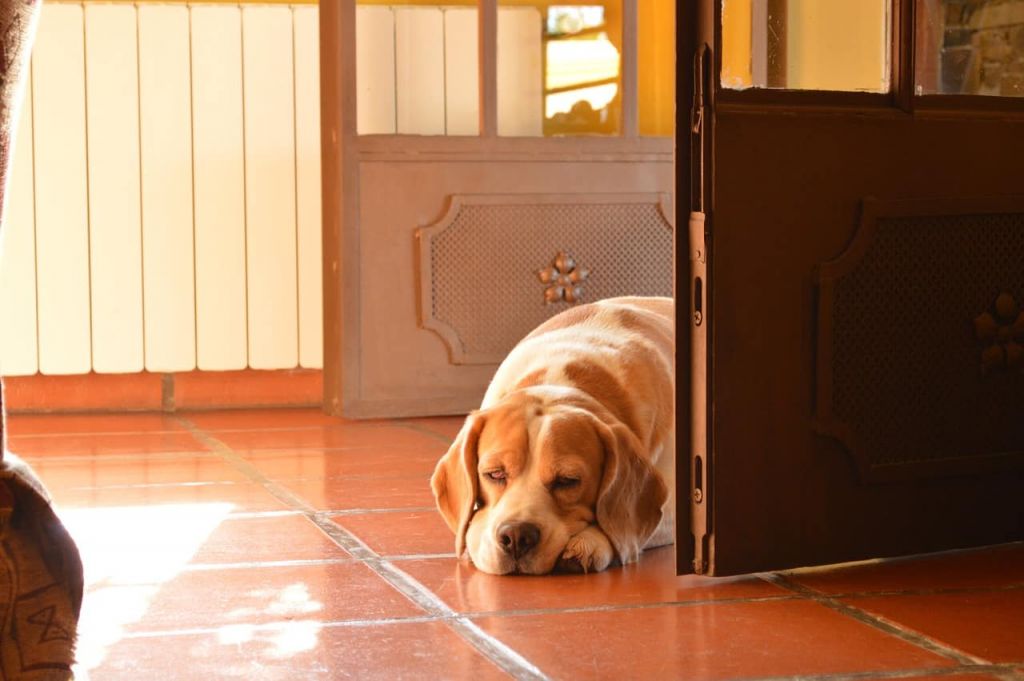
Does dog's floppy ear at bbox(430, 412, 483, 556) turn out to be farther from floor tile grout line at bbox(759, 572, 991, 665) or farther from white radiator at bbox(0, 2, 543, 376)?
white radiator at bbox(0, 2, 543, 376)

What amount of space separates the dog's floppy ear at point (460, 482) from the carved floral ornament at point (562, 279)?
2283mm

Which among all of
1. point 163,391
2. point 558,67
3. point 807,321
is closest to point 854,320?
point 807,321

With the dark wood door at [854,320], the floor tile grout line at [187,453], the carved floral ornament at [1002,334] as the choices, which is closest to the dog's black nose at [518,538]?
the dark wood door at [854,320]

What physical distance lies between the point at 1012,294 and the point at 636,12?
8.27ft

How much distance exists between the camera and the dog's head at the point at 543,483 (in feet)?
8.91

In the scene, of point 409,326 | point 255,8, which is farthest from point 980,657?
point 255,8

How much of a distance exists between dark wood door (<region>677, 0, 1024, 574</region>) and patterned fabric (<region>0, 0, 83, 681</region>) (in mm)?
1136

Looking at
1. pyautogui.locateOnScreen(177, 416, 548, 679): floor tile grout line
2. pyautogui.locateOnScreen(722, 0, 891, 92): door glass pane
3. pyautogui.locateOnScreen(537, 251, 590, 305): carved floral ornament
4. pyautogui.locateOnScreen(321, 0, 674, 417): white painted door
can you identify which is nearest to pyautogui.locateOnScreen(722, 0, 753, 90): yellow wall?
pyautogui.locateOnScreen(722, 0, 891, 92): door glass pane

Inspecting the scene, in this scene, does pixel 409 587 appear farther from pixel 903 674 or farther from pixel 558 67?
pixel 558 67

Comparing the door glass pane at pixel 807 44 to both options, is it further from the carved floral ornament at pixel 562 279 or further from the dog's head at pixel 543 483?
the carved floral ornament at pixel 562 279

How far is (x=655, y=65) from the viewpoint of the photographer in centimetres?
524

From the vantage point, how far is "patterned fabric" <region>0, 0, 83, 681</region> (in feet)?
5.60

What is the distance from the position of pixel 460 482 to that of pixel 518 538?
0.68ft

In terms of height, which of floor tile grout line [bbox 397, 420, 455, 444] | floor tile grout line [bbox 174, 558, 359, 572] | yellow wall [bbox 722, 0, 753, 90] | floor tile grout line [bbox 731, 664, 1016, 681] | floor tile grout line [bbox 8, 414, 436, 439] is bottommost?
floor tile grout line [bbox 8, 414, 436, 439]
